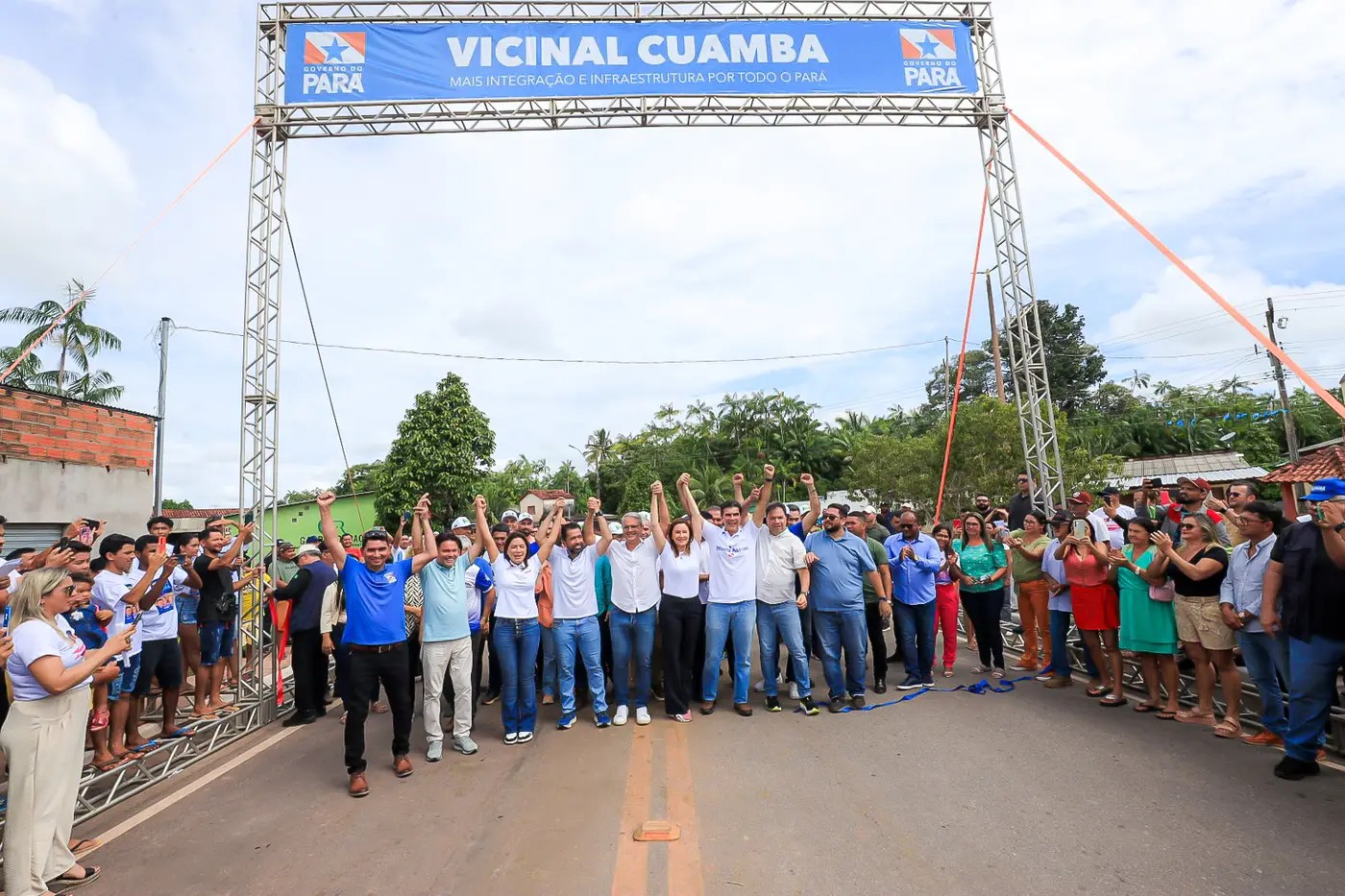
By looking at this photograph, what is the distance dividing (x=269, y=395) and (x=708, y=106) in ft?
21.2

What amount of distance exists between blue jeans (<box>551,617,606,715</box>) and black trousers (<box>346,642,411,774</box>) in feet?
4.21

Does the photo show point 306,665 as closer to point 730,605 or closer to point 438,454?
point 730,605

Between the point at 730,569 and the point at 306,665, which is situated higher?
the point at 730,569

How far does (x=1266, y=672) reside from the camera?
501 cm

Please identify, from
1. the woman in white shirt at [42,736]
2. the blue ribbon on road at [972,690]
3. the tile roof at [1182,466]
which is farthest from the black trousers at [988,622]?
the tile roof at [1182,466]

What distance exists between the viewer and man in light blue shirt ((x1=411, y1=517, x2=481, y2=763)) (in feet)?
18.2

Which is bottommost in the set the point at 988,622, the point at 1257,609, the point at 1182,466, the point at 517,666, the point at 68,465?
the point at 988,622

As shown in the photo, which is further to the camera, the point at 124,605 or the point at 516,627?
the point at 516,627

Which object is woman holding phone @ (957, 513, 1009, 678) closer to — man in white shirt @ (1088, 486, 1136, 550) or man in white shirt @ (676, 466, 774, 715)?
man in white shirt @ (1088, 486, 1136, 550)

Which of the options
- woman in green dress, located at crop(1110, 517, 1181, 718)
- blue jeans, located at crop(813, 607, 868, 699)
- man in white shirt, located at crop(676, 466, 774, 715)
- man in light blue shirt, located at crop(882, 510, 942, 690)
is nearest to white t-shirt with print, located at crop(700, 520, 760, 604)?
man in white shirt, located at crop(676, 466, 774, 715)

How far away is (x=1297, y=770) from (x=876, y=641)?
3.44 m

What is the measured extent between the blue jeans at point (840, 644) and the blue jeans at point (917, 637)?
911 millimetres

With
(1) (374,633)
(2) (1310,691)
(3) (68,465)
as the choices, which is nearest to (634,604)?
(1) (374,633)

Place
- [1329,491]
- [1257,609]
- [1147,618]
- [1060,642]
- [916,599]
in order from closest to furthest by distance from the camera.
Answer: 1. [1329,491]
2. [1257,609]
3. [1147,618]
4. [1060,642]
5. [916,599]
